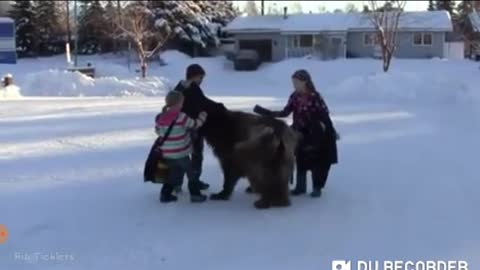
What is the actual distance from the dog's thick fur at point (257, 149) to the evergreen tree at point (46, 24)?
4923 centimetres

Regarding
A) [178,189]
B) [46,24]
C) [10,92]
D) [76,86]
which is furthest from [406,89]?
[46,24]

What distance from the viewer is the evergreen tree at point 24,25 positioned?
51.9 m

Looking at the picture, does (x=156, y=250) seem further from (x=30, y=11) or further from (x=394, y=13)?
(x=30, y=11)

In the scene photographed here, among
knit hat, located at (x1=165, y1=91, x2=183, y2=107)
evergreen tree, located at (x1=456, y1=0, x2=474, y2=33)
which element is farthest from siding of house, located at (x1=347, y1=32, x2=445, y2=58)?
knit hat, located at (x1=165, y1=91, x2=183, y2=107)

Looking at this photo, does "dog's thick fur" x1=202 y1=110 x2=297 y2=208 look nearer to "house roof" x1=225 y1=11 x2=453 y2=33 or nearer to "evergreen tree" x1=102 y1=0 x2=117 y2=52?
"house roof" x1=225 y1=11 x2=453 y2=33

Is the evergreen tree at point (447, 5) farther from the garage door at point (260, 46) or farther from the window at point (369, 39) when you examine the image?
the garage door at point (260, 46)

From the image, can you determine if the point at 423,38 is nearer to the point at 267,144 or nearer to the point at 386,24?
the point at 386,24

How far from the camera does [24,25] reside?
52500mm

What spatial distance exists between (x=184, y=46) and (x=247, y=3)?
1379 inches

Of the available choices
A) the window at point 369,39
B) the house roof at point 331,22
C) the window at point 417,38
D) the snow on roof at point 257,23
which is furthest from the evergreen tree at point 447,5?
the window at point 369,39

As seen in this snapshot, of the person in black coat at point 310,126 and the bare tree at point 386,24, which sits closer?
the person in black coat at point 310,126

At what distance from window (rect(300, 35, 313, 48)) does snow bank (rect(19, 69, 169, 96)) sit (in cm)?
2525

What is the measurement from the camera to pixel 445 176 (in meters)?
8.41

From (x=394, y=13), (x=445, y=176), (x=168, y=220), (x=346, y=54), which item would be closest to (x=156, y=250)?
(x=168, y=220)
